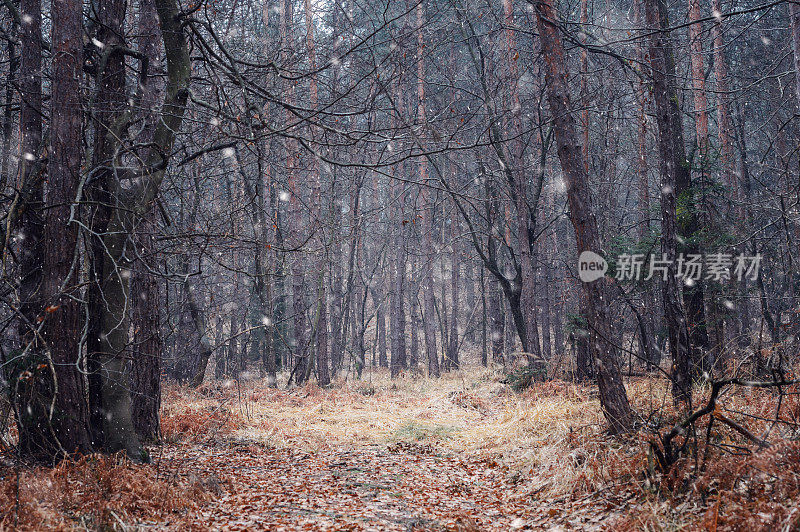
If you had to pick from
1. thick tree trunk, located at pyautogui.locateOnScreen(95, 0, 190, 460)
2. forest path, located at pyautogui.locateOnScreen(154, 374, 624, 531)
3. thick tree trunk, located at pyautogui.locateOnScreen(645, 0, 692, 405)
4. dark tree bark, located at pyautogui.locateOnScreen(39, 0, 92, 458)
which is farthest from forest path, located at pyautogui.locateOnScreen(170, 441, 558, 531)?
thick tree trunk, located at pyautogui.locateOnScreen(645, 0, 692, 405)

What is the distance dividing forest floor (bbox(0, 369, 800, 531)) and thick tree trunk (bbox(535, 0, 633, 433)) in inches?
17.6

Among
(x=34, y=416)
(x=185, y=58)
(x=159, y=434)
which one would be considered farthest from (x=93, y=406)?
(x=185, y=58)

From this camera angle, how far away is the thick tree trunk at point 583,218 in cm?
645

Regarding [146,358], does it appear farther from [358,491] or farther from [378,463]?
[378,463]

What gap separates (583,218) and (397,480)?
413 centimetres

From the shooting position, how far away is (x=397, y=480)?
267 inches

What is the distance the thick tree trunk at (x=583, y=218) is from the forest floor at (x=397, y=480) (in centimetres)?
45

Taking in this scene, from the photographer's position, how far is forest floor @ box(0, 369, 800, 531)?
417 centimetres

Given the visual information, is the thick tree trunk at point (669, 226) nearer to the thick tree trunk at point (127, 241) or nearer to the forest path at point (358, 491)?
the forest path at point (358, 491)

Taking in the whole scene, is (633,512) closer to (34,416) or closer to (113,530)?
(113,530)

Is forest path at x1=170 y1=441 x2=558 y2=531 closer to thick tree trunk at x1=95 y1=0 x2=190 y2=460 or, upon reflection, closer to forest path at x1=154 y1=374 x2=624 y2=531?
forest path at x1=154 y1=374 x2=624 y2=531

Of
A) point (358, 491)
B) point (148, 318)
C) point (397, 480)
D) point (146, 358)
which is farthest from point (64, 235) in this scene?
point (397, 480)

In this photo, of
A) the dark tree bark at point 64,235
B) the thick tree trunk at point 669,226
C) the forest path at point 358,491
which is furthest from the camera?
the thick tree trunk at point 669,226

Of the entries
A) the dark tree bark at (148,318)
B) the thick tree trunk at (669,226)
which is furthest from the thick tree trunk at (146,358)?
the thick tree trunk at (669,226)
